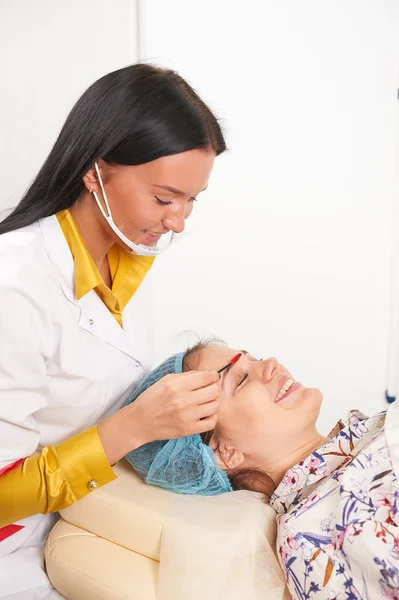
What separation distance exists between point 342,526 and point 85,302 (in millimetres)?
762

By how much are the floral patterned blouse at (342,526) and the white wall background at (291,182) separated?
4.52 ft

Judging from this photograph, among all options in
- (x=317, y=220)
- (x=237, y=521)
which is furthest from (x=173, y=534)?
(x=317, y=220)

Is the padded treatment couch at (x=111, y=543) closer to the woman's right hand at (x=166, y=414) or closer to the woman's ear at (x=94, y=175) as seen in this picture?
the woman's right hand at (x=166, y=414)

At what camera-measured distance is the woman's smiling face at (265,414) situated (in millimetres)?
1525

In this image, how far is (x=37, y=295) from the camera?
4.57 ft

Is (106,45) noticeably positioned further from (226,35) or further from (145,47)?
(226,35)

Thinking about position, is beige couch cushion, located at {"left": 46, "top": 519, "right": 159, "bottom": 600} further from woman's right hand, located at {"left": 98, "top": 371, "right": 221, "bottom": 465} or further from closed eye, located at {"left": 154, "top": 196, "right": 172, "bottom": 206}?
closed eye, located at {"left": 154, "top": 196, "right": 172, "bottom": 206}

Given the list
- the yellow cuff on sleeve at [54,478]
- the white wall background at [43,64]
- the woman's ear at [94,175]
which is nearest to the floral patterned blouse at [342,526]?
the yellow cuff on sleeve at [54,478]

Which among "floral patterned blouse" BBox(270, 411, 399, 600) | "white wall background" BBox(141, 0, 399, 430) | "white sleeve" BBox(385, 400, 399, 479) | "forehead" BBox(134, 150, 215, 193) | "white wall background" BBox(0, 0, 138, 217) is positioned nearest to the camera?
"floral patterned blouse" BBox(270, 411, 399, 600)

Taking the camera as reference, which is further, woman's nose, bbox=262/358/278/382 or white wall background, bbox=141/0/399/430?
white wall background, bbox=141/0/399/430

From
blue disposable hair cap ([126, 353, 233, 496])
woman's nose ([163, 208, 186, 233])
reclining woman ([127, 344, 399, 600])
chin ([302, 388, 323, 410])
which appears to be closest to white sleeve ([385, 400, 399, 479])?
reclining woman ([127, 344, 399, 600])

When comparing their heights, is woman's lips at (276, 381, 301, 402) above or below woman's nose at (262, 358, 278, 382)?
below

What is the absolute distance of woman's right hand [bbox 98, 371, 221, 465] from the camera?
133cm

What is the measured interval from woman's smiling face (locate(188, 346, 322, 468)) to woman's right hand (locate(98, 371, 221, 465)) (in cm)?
15
